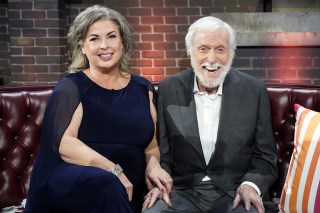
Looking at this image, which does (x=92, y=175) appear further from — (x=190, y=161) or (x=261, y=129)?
(x=261, y=129)

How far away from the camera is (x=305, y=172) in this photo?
1830mm

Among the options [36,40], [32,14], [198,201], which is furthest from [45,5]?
[198,201]

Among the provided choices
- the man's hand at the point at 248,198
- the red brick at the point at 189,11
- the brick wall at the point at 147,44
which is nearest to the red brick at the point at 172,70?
the brick wall at the point at 147,44

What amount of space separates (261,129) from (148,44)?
214 cm

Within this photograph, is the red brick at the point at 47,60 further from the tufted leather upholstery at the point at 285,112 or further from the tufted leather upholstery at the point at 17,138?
the tufted leather upholstery at the point at 285,112

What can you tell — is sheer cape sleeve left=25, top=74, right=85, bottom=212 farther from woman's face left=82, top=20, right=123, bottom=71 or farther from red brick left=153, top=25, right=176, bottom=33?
red brick left=153, top=25, right=176, bottom=33

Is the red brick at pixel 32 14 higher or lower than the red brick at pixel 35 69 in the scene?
higher

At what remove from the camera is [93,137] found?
1.96m

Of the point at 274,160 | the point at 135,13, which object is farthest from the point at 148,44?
the point at 274,160

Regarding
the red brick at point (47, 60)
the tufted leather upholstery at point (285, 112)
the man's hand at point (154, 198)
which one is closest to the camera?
the man's hand at point (154, 198)

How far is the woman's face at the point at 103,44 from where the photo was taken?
6.58 ft

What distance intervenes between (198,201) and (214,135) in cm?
31

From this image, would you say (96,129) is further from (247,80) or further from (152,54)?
(152,54)

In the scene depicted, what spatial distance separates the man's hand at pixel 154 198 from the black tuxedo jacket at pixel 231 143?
136mm
